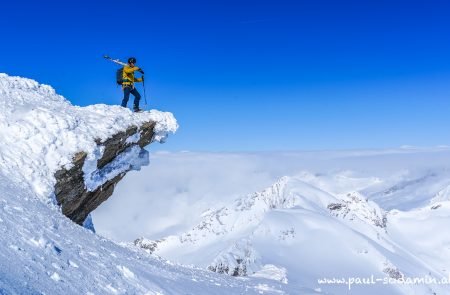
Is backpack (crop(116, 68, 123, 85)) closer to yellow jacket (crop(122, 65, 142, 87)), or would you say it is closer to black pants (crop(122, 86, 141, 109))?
yellow jacket (crop(122, 65, 142, 87))

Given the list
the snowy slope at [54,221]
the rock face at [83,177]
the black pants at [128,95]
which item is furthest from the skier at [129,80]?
the rock face at [83,177]

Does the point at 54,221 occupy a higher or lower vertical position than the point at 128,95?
lower

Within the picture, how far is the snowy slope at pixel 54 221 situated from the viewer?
35.0 feet

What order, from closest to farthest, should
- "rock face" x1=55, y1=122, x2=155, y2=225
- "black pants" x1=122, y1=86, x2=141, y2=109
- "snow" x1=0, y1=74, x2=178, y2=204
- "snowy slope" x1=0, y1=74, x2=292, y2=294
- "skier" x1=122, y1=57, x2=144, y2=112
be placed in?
"snowy slope" x1=0, y1=74, x2=292, y2=294
"snow" x1=0, y1=74, x2=178, y2=204
"rock face" x1=55, y1=122, x2=155, y2=225
"skier" x1=122, y1=57, x2=144, y2=112
"black pants" x1=122, y1=86, x2=141, y2=109

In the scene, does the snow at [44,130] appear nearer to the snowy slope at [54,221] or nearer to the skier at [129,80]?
the snowy slope at [54,221]

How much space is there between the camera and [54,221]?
1553cm

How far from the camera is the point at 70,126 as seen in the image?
2330cm

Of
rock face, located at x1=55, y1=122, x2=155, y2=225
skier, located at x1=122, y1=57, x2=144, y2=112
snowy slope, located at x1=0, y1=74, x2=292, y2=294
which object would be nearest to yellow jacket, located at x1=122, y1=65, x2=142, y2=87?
skier, located at x1=122, y1=57, x2=144, y2=112

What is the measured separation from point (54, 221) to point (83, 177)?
28.7 feet

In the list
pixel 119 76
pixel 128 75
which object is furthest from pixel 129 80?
pixel 119 76

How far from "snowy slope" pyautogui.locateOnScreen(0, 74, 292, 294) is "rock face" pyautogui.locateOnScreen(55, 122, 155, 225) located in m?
0.45

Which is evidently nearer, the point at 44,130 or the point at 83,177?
the point at 44,130

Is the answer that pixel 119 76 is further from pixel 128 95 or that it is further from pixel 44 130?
pixel 44 130

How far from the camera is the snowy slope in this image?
10664mm
